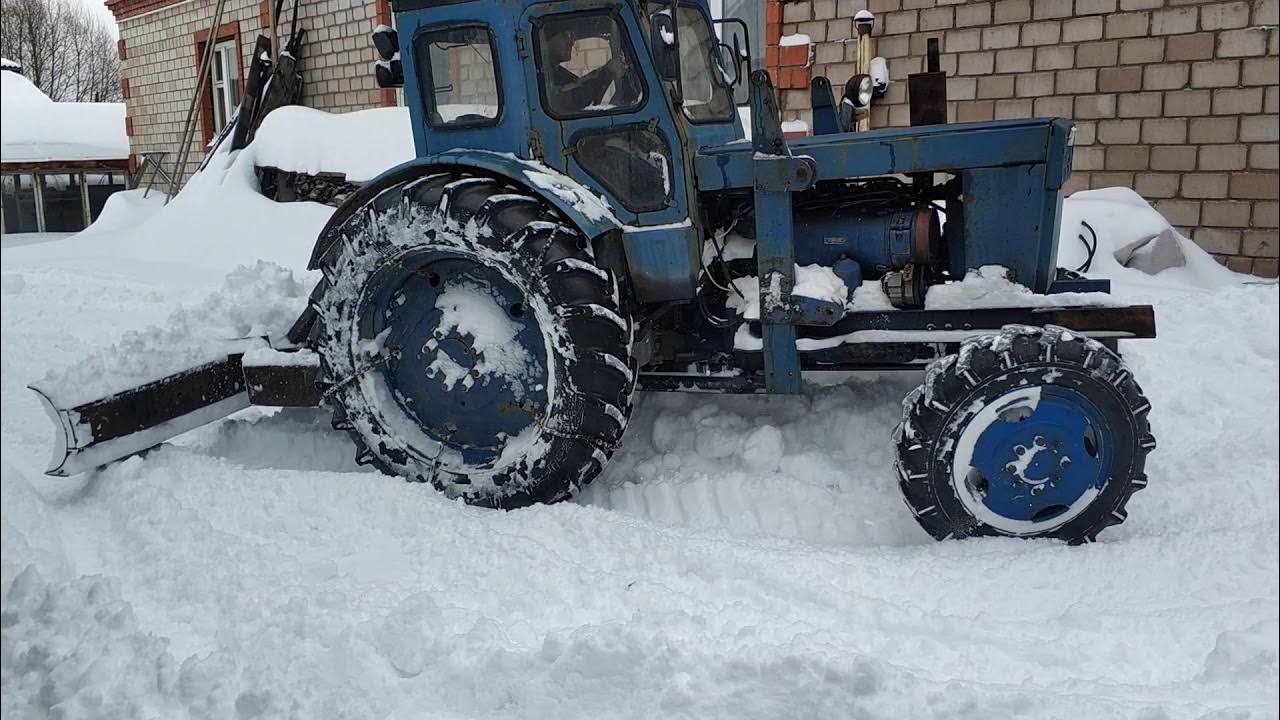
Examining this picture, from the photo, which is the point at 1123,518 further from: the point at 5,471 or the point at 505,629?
the point at 5,471

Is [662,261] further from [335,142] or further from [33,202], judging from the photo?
[335,142]

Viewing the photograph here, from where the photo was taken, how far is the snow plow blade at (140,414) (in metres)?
3.63

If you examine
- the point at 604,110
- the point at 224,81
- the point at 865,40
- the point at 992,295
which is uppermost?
the point at 224,81

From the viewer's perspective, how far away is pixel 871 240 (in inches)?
144

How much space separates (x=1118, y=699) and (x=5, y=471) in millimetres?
3362

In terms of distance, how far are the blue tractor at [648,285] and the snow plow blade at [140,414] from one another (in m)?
0.01

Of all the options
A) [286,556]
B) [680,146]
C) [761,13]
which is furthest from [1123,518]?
[761,13]

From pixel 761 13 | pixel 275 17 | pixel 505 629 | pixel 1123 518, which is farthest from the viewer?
pixel 275 17

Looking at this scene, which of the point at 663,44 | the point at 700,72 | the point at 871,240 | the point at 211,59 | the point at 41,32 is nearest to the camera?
the point at 41,32

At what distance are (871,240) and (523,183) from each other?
1331mm

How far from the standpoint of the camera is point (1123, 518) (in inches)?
117

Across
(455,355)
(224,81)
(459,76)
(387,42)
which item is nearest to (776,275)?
(455,355)

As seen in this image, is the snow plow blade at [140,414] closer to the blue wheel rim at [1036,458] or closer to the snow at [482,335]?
the snow at [482,335]

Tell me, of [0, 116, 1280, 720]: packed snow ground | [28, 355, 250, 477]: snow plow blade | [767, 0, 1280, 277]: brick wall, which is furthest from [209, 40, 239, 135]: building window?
[28, 355, 250, 477]: snow plow blade
